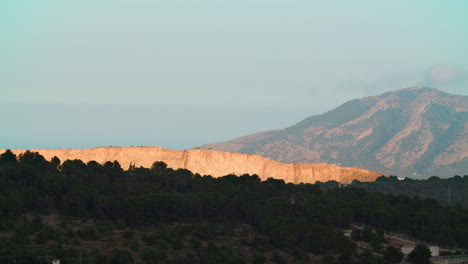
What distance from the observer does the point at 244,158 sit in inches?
6924

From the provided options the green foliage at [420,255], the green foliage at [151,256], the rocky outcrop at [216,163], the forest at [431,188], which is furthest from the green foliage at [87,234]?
the rocky outcrop at [216,163]

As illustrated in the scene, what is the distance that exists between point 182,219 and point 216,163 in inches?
3448

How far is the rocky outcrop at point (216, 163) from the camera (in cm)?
15725

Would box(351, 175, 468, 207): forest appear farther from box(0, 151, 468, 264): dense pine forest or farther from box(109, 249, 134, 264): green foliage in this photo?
box(109, 249, 134, 264): green foliage

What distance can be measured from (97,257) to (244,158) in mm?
118308

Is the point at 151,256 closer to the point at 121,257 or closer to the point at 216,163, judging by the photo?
the point at 121,257

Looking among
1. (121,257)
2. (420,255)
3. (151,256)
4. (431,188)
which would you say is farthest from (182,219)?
(431,188)

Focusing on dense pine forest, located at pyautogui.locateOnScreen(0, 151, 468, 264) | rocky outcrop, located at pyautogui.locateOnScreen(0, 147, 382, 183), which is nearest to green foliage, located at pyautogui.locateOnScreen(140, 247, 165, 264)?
dense pine forest, located at pyautogui.locateOnScreen(0, 151, 468, 264)

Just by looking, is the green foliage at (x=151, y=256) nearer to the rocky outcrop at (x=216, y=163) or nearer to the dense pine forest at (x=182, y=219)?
the dense pine forest at (x=182, y=219)

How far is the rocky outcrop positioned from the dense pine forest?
1861 inches

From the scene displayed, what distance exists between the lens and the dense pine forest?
64.4 metres

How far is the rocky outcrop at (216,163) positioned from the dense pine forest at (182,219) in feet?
155

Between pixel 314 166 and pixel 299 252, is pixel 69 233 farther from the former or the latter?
pixel 314 166

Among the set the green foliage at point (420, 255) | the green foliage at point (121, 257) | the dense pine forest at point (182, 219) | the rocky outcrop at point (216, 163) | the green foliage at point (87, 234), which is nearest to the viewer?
the green foliage at point (121, 257)
